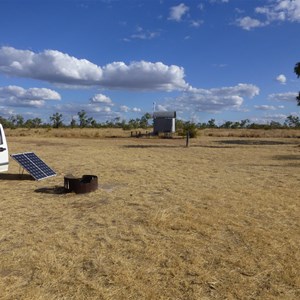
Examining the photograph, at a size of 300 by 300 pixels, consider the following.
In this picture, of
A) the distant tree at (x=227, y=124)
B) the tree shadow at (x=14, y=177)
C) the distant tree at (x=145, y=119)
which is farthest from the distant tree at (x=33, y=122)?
the tree shadow at (x=14, y=177)

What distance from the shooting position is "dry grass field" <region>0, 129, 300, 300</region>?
14.5ft

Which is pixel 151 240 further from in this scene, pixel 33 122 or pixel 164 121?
pixel 33 122

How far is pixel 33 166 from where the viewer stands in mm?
11742

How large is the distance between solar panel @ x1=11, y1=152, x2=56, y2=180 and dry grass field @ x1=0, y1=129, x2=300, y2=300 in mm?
381

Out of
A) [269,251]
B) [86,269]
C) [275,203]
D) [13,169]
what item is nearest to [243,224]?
[269,251]

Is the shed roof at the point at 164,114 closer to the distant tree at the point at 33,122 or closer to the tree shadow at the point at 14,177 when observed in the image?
the tree shadow at the point at 14,177

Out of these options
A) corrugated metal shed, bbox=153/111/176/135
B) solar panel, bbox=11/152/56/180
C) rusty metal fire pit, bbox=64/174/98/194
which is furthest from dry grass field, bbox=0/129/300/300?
corrugated metal shed, bbox=153/111/176/135

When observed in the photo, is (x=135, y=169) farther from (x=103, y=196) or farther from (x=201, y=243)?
(x=201, y=243)

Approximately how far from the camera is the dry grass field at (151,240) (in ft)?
14.5

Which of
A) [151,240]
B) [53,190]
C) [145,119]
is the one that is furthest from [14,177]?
[145,119]

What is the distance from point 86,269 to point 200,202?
4.40 meters

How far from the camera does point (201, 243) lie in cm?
594

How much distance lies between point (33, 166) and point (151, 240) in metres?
6.87

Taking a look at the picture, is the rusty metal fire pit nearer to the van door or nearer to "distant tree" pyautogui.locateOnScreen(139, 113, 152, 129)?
the van door
